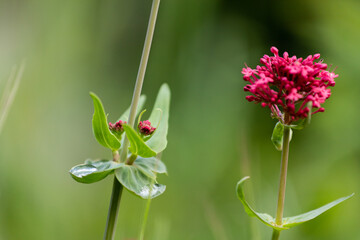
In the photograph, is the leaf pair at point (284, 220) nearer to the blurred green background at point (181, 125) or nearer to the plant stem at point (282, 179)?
the plant stem at point (282, 179)

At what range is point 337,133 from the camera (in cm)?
176

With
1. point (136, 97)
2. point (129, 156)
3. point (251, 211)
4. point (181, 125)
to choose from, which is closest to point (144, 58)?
point (136, 97)

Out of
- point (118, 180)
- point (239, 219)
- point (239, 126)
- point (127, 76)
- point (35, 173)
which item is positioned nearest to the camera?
point (118, 180)

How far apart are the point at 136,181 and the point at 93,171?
0.27ft

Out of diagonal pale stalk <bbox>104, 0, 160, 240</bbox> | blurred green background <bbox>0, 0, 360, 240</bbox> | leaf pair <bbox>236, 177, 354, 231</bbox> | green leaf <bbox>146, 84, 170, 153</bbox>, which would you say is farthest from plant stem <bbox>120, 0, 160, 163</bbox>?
blurred green background <bbox>0, 0, 360, 240</bbox>

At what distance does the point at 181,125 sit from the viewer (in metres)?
1.86

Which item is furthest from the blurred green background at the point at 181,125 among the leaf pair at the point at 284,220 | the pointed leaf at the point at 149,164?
the leaf pair at the point at 284,220

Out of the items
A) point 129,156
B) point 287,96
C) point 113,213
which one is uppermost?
point 287,96

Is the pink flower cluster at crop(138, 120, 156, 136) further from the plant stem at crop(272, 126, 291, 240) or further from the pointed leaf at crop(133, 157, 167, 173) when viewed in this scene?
the plant stem at crop(272, 126, 291, 240)

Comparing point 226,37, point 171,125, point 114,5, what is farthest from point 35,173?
point 226,37

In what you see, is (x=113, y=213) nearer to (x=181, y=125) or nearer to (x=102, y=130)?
(x=102, y=130)

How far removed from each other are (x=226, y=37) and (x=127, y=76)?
56 cm

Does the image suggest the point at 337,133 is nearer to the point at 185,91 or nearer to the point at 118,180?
the point at 185,91

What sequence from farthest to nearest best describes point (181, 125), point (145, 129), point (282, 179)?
point (181, 125), point (145, 129), point (282, 179)
